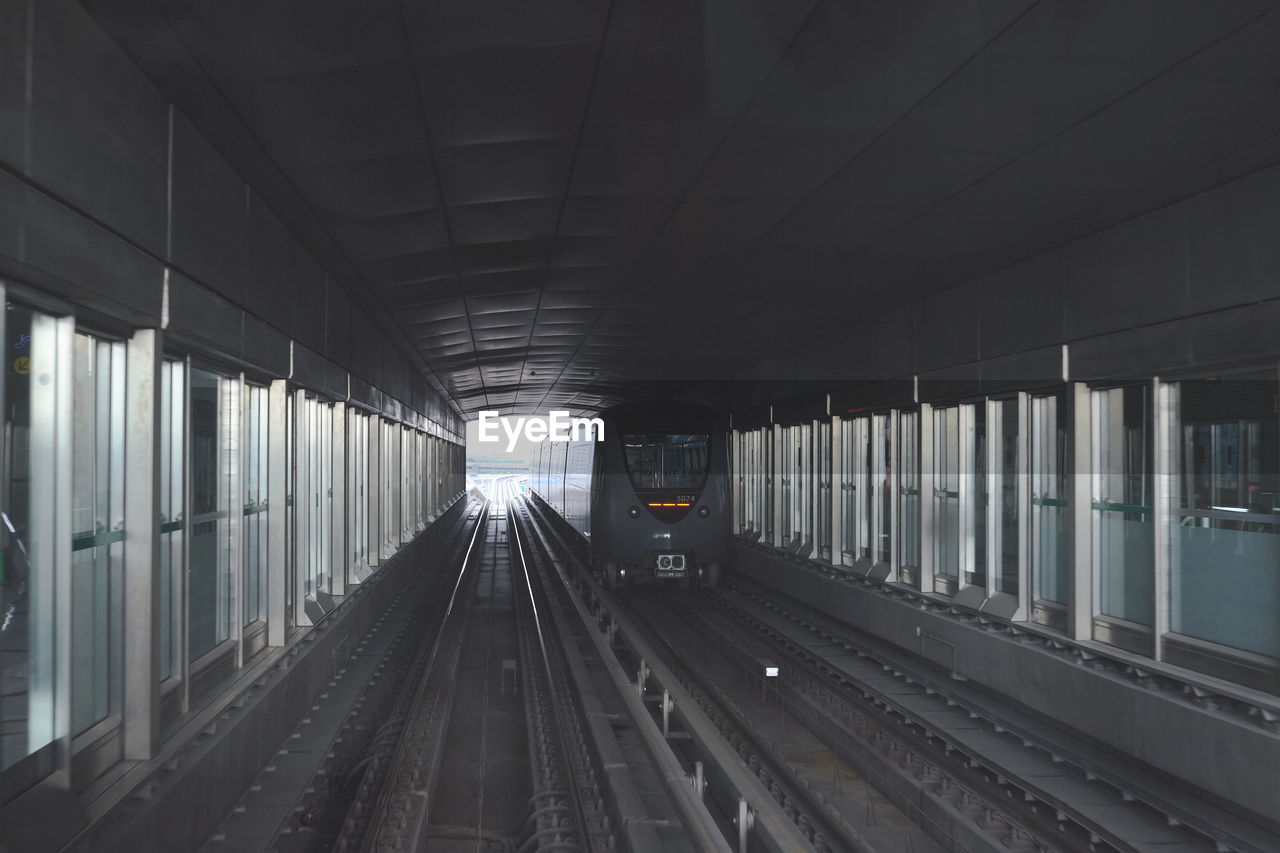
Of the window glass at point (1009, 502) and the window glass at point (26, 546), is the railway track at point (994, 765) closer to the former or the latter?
the window glass at point (1009, 502)

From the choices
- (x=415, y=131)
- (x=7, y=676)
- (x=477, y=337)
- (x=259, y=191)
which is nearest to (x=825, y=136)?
(x=415, y=131)

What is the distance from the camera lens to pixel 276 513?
7.61 metres

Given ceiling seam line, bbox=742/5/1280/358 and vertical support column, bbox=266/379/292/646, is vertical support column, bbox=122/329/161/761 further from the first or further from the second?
ceiling seam line, bbox=742/5/1280/358

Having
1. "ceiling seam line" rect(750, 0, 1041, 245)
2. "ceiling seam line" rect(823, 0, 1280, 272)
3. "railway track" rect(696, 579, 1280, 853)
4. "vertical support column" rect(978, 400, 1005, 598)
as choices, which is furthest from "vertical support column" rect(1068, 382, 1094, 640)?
"ceiling seam line" rect(750, 0, 1041, 245)

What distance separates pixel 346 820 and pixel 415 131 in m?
3.92

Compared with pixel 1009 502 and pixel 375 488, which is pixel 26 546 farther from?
pixel 375 488

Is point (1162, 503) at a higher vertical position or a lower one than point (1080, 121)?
lower

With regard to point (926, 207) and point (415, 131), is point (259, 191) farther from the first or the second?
point (926, 207)

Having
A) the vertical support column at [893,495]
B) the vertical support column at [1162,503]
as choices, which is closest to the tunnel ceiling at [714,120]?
the vertical support column at [1162,503]

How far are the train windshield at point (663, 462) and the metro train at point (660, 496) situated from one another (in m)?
0.01

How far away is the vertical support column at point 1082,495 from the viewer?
25.2ft

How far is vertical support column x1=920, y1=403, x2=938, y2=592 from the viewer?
10.6 m

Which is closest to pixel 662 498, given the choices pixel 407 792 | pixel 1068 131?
pixel 407 792

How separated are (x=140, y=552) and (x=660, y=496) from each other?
10.9 meters
